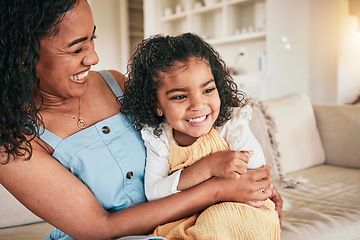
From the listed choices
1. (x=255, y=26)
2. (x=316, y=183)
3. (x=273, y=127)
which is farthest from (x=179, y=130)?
(x=255, y=26)

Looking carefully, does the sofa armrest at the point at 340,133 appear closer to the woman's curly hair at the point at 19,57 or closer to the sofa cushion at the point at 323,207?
the sofa cushion at the point at 323,207

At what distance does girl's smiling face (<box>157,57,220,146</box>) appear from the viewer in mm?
1059

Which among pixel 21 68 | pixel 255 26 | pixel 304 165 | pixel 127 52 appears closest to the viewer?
pixel 21 68

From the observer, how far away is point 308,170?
7.37ft

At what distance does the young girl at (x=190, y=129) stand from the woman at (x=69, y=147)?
4 cm

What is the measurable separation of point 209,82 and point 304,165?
4.81 ft

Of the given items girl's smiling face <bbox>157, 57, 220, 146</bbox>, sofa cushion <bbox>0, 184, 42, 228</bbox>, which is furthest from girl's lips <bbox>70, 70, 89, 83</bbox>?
sofa cushion <bbox>0, 184, 42, 228</bbox>

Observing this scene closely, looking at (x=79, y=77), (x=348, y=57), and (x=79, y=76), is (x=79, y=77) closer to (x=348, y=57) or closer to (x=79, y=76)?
(x=79, y=76)

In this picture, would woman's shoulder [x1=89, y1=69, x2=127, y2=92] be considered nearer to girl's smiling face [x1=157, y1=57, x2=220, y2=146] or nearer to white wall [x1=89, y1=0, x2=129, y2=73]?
girl's smiling face [x1=157, y1=57, x2=220, y2=146]

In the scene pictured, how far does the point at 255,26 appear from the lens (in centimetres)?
465

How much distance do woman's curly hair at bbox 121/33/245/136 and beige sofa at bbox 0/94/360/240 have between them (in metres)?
0.66

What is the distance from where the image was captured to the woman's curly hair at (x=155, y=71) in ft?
3.61

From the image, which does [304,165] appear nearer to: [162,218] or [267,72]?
[162,218]

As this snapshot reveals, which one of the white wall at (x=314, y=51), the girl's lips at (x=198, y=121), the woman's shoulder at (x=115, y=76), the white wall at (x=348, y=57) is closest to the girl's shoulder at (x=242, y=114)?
the girl's lips at (x=198, y=121)
